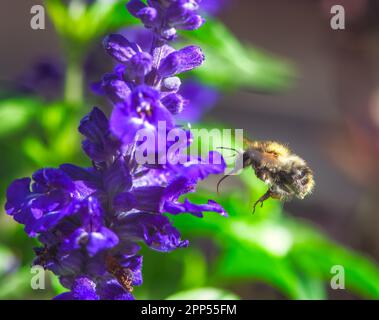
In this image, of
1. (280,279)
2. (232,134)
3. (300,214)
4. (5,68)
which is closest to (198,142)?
(232,134)

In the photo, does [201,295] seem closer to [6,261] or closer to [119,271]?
[119,271]

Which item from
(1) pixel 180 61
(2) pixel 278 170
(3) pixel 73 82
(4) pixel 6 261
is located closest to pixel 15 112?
(3) pixel 73 82

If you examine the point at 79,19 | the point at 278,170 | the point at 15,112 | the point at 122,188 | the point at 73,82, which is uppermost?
the point at 79,19

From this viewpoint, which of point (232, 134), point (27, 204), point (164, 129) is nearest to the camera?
point (164, 129)

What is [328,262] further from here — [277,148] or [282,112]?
[282,112]

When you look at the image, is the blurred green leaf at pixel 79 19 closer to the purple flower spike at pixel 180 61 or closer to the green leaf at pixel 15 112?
the green leaf at pixel 15 112
